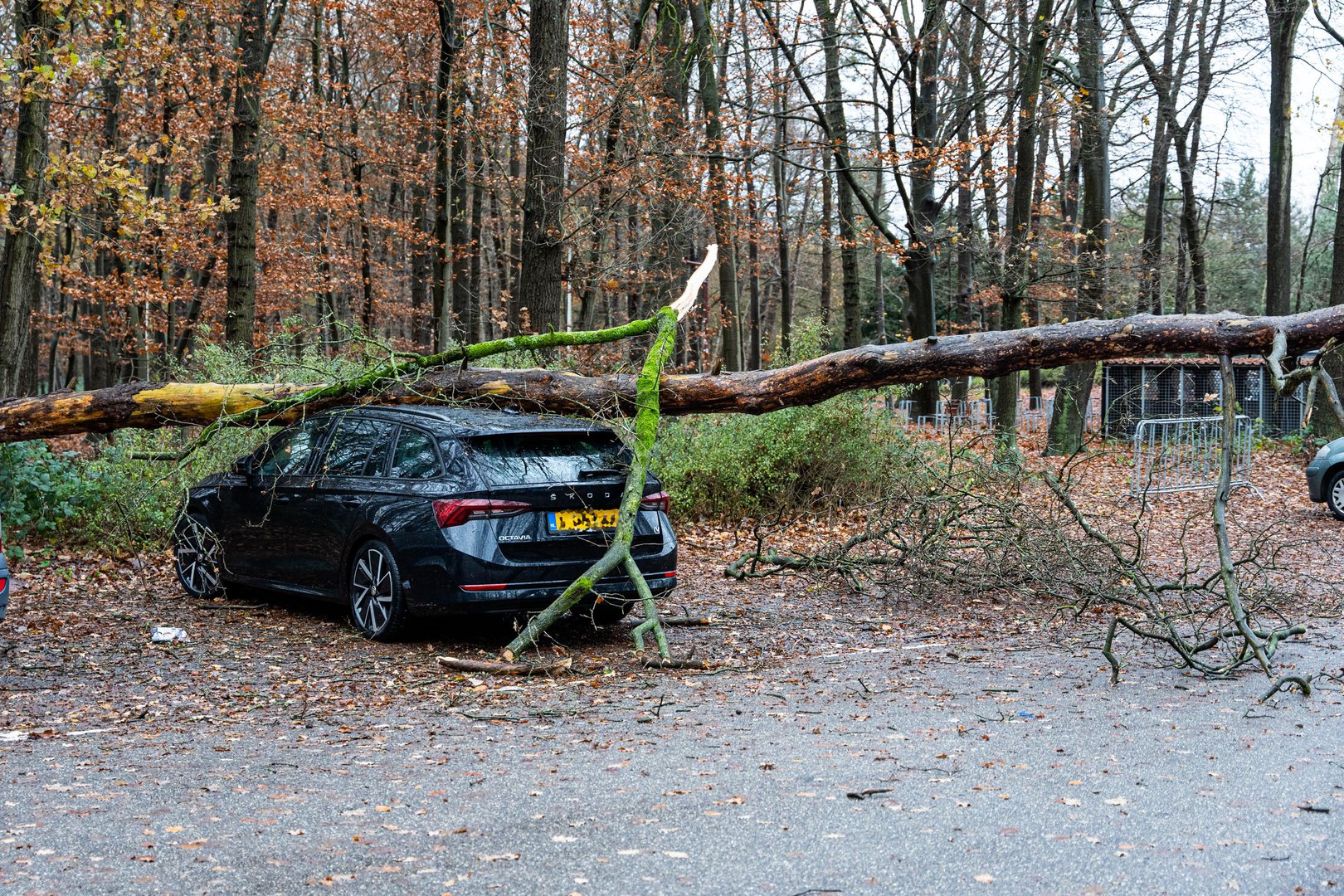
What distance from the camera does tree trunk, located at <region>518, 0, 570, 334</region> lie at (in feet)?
50.0

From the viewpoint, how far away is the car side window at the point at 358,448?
27.2 feet

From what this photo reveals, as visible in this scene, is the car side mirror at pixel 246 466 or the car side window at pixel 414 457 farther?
the car side mirror at pixel 246 466

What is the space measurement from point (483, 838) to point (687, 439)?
10957 mm

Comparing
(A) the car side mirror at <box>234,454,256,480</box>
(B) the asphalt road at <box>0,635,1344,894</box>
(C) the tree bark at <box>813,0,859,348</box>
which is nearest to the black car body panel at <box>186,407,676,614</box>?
(A) the car side mirror at <box>234,454,256,480</box>

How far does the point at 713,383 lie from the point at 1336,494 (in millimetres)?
10459

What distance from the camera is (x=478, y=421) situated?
8.09 meters

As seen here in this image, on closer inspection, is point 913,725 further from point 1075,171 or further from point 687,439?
point 1075,171

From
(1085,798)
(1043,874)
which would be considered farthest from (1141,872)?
(1085,798)

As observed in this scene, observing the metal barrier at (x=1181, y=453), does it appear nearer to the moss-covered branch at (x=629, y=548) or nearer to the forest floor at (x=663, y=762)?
the forest floor at (x=663, y=762)

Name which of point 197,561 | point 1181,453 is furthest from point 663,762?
point 1181,453

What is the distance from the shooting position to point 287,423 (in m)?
9.87

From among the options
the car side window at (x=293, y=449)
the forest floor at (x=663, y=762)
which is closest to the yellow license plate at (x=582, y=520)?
the forest floor at (x=663, y=762)

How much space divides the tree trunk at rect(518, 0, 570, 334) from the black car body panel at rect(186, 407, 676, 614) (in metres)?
6.48

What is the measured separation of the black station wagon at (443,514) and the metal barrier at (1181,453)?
11.0 meters
